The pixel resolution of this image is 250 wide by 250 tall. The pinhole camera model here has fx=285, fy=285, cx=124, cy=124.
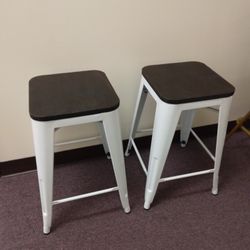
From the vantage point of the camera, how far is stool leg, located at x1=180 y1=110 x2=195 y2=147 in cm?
179

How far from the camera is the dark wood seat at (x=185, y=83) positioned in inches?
48.2

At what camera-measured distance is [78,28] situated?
1.39 meters

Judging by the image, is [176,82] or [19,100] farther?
[19,100]

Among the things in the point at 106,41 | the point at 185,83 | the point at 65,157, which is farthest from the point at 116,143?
the point at 65,157

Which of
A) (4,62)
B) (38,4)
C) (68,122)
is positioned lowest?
(68,122)

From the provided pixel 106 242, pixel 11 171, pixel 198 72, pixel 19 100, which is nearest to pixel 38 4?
pixel 19 100

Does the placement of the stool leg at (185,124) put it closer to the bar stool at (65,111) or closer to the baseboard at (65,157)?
the baseboard at (65,157)

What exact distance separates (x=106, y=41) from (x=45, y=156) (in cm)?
67

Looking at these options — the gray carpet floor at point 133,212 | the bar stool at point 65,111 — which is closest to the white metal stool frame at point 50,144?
the bar stool at point 65,111

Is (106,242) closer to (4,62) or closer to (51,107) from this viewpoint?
(51,107)

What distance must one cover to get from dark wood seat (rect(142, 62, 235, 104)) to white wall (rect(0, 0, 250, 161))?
0.19 m

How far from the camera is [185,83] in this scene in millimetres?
1319

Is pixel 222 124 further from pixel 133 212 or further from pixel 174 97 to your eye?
pixel 133 212

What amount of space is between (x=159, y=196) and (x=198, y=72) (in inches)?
28.0
